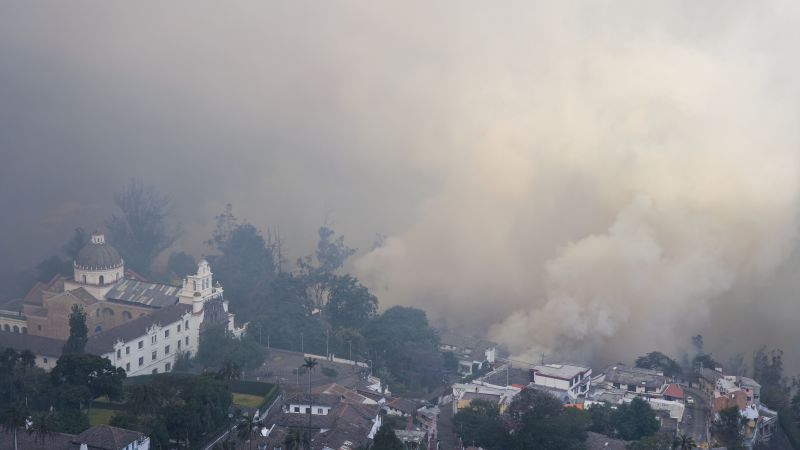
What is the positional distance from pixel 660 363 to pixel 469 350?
22.0 ft

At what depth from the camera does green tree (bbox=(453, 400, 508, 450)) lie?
2683 centimetres

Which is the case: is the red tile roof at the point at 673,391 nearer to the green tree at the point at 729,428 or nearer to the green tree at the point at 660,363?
the green tree at the point at 660,363

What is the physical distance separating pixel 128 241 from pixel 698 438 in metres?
25.6

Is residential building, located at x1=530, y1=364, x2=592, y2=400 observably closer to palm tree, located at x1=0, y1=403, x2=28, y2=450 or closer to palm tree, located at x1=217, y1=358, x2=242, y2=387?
palm tree, located at x1=217, y1=358, x2=242, y2=387

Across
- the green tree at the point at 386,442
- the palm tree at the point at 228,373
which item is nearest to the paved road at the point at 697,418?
the green tree at the point at 386,442

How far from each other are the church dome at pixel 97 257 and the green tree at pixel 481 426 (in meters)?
14.0

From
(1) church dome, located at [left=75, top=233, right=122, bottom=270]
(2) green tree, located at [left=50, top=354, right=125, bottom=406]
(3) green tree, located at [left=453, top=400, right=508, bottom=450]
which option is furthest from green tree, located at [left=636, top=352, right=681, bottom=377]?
(1) church dome, located at [left=75, top=233, right=122, bottom=270]

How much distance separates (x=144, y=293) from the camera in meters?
34.2

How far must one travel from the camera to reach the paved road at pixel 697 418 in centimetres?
2897

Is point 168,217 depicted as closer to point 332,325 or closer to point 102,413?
point 332,325

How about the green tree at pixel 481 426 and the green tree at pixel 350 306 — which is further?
the green tree at pixel 350 306

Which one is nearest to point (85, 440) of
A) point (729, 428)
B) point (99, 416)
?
point (99, 416)

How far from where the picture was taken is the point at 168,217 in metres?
49.4

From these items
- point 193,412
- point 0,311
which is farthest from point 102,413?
point 0,311
